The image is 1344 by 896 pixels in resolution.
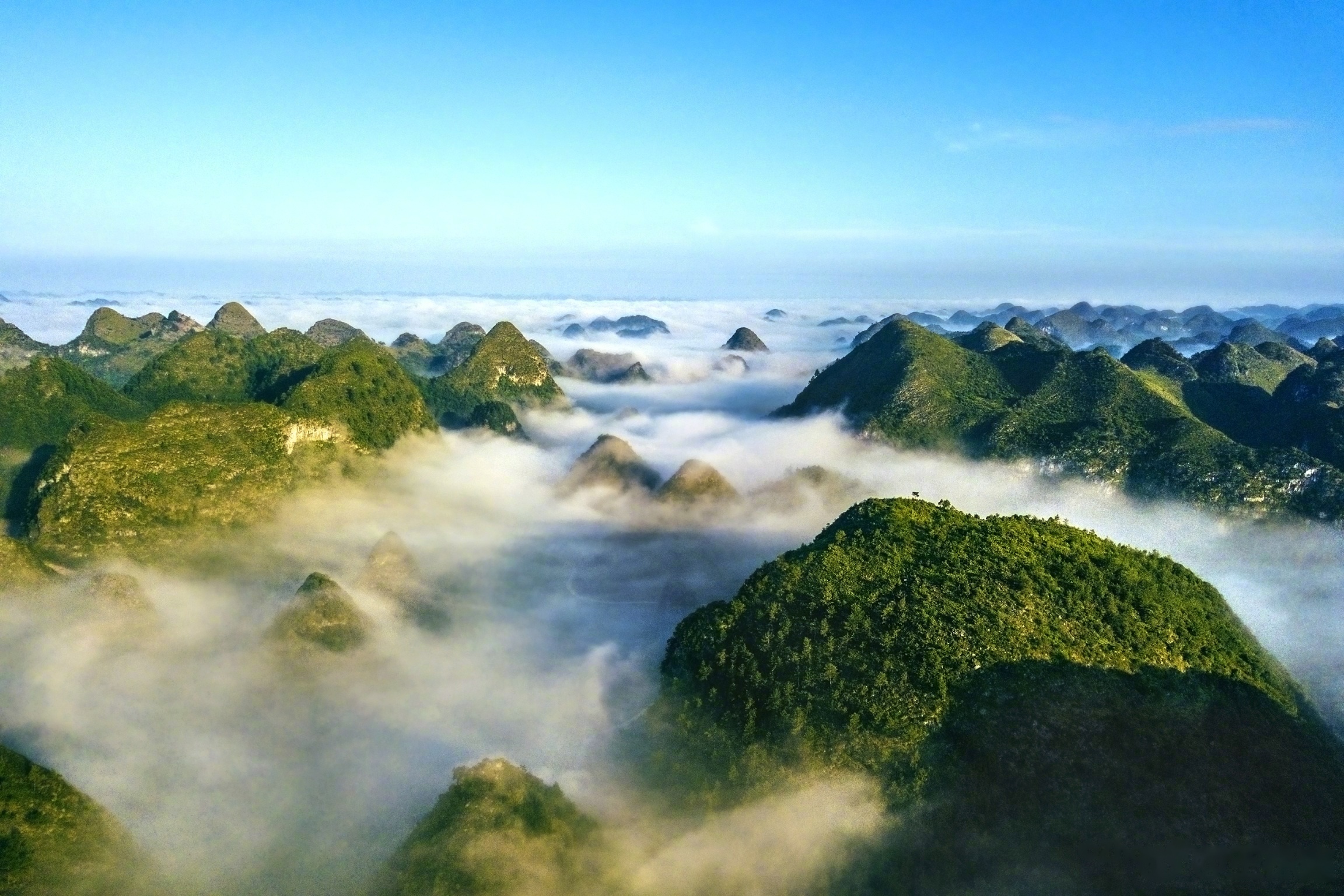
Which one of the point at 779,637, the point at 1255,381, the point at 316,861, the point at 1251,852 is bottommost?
the point at 316,861

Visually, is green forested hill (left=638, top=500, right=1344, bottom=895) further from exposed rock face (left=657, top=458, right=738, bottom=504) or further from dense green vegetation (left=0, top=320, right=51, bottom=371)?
dense green vegetation (left=0, top=320, right=51, bottom=371)

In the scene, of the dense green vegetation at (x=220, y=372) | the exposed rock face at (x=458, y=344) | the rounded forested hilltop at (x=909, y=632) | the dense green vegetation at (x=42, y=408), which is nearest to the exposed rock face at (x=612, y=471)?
the dense green vegetation at (x=220, y=372)

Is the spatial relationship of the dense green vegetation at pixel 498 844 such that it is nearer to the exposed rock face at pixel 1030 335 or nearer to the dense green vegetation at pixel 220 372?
the dense green vegetation at pixel 220 372

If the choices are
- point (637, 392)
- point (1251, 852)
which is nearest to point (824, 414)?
point (637, 392)

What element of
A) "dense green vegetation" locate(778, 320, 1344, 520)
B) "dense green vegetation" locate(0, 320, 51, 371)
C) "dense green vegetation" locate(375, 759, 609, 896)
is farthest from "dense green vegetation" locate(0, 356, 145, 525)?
"dense green vegetation" locate(778, 320, 1344, 520)

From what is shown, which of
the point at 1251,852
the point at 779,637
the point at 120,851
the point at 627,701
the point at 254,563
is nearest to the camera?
the point at 1251,852

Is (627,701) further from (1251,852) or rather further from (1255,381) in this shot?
(1255,381)

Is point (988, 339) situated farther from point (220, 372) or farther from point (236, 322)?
point (236, 322)
